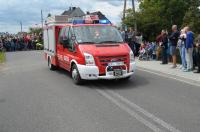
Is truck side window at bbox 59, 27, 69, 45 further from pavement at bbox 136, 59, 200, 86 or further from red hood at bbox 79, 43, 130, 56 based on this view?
pavement at bbox 136, 59, 200, 86

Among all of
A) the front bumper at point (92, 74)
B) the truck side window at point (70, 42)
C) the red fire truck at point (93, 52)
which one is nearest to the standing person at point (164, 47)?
the red fire truck at point (93, 52)

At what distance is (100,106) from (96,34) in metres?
4.67

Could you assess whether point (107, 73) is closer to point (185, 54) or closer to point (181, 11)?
point (185, 54)

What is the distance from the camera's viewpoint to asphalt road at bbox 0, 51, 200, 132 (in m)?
7.76

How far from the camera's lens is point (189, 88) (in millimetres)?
12078

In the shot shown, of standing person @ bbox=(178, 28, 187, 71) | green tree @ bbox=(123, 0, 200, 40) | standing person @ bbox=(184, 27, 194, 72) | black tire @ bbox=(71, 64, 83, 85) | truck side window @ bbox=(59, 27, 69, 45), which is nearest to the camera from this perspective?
black tire @ bbox=(71, 64, 83, 85)

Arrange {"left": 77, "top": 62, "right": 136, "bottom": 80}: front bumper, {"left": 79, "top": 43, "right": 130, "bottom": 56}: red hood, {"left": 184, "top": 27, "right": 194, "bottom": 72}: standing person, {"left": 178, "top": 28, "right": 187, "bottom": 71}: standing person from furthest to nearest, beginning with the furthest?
{"left": 178, "top": 28, "right": 187, "bottom": 71}: standing person → {"left": 184, "top": 27, "right": 194, "bottom": 72}: standing person → {"left": 79, "top": 43, "right": 130, "bottom": 56}: red hood → {"left": 77, "top": 62, "right": 136, "bottom": 80}: front bumper

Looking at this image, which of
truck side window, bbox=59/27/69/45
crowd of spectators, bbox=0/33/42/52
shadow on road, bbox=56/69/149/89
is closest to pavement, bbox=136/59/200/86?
shadow on road, bbox=56/69/149/89

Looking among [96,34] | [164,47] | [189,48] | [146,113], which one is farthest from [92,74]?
[164,47]

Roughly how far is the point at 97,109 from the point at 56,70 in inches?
348

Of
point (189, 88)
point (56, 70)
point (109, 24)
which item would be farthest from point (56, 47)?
point (189, 88)

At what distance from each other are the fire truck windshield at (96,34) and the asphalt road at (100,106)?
1.40 metres

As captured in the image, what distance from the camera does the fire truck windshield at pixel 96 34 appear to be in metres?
13.6

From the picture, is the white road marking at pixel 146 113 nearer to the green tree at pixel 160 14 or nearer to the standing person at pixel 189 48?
the standing person at pixel 189 48
